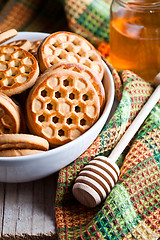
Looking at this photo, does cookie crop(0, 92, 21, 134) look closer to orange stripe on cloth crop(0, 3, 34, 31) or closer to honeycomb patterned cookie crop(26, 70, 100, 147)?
honeycomb patterned cookie crop(26, 70, 100, 147)

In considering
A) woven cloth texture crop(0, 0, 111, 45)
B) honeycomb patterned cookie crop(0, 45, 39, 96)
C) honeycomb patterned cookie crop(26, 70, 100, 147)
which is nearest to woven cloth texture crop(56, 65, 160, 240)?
honeycomb patterned cookie crop(26, 70, 100, 147)

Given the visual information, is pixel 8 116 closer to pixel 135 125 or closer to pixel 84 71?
pixel 84 71

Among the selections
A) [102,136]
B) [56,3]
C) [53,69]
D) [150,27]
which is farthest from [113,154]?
[56,3]

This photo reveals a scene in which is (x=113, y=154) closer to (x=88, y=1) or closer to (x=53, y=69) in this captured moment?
(x=53, y=69)

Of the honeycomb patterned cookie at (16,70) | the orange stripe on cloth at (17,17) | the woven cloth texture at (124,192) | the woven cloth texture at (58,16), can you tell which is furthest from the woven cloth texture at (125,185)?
the orange stripe on cloth at (17,17)

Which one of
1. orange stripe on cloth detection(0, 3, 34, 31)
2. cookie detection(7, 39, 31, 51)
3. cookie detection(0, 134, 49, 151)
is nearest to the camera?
cookie detection(0, 134, 49, 151)

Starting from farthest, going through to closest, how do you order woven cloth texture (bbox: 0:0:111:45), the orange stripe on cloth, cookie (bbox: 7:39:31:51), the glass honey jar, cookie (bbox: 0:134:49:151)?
the orange stripe on cloth, woven cloth texture (bbox: 0:0:111:45), the glass honey jar, cookie (bbox: 7:39:31:51), cookie (bbox: 0:134:49:151)
